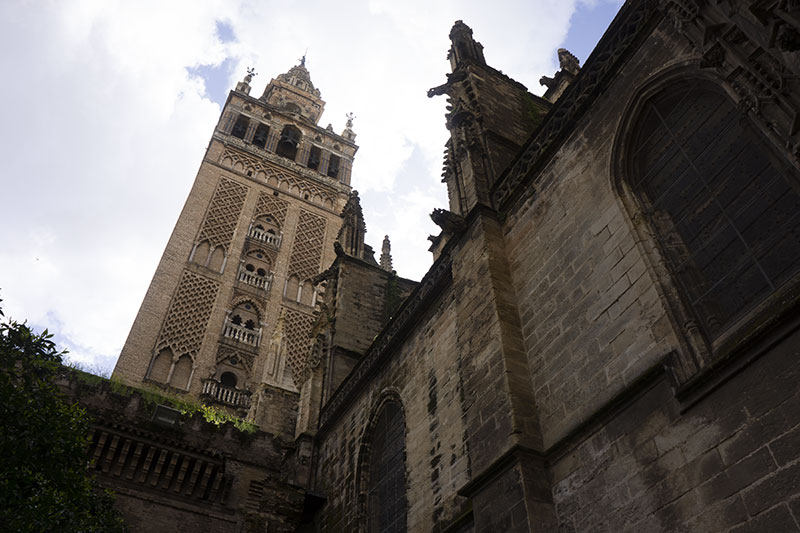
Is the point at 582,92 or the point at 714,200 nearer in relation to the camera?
the point at 714,200

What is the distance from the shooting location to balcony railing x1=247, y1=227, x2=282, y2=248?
2847 cm

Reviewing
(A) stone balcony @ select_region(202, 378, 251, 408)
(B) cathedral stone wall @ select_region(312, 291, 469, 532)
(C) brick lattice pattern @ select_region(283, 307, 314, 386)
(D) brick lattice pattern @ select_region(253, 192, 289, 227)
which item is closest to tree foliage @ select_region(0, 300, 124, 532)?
(B) cathedral stone wall @ select_region(312, 291, 469, 532)

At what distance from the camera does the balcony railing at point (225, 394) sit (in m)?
21.2

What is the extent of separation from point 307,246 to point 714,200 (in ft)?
84.9

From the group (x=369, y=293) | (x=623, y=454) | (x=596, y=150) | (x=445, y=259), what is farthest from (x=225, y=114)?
(x=623, y=454)

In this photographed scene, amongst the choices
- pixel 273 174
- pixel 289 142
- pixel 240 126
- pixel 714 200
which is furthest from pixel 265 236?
pixel 714 200

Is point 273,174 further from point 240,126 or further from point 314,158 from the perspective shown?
point 314,158

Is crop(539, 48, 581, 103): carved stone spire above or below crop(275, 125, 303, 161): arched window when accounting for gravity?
below

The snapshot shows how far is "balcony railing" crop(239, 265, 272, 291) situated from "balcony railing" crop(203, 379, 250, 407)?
5709 millimetres

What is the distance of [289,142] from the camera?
121 feet

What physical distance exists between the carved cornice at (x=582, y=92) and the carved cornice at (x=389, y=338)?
160 cm

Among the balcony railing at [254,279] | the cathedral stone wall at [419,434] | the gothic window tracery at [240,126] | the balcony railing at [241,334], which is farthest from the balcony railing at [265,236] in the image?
the cathedral stone wall at [419,434]

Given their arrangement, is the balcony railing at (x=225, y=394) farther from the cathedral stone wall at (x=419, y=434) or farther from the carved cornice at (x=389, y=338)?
the cathedral stone wall at (x=419, y=434)

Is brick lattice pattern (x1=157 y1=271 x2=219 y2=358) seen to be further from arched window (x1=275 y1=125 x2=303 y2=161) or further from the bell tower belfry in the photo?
arched window (x1=275 y1=125 x2=303 y2=161)
